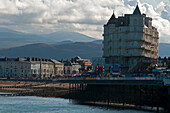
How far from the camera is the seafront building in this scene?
477 ft

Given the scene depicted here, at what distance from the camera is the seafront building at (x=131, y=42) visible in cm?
14554

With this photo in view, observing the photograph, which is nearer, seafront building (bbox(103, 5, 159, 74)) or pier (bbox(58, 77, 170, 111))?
pier (bbox(58, 77, 170, 111))

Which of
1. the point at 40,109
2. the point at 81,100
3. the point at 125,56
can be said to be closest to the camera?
the point at 40,109

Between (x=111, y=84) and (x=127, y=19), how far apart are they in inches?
1854

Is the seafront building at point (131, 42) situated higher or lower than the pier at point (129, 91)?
higher

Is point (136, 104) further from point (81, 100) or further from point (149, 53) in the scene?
point (149, 53)

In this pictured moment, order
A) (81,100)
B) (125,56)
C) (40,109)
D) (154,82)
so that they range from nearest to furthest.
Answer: (154,82), (40,109), (81,100), (125,56)

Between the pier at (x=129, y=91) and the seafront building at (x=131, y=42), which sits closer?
the pier at (x=129, y=91)

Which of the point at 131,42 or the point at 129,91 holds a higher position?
the point at 131,42

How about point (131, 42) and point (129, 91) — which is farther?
point (131, 42)

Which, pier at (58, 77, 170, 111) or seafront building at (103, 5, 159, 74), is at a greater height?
seafront building at (103, 5, 159, 74)

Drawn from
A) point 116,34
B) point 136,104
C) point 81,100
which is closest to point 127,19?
point 116,34

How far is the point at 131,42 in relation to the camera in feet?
481

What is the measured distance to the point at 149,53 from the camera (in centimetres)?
15588
